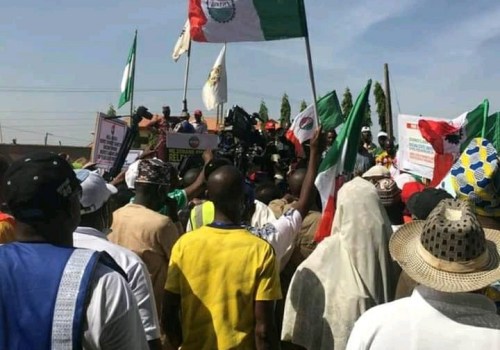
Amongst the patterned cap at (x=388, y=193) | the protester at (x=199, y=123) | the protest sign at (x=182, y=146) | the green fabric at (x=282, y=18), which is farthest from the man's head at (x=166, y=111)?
the patterned cap at (x=388, y=193)

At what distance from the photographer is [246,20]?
612cm

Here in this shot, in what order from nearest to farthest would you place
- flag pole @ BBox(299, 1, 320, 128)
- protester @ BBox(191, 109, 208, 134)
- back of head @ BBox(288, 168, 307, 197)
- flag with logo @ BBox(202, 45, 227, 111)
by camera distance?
back of head @ BBox(288, 168, 307, 197), flag pole @ BBox(299, 1, 320, 128), protester @ BBox(191, 109, 208, 134), flag with logo @ BBox(202, 45, 227, 111)

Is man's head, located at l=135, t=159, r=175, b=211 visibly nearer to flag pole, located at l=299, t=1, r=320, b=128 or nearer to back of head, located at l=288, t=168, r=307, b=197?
back of head, located at l=288, t=168, r=307, b=197

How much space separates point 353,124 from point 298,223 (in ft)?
4.31

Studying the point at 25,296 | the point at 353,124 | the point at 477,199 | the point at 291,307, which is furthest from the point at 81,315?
the point at 353,124

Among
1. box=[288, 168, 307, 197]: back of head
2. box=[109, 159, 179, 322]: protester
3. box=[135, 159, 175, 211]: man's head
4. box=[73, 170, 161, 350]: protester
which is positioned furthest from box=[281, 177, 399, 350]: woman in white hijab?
box=[288, 168, 307, 197]: back of head

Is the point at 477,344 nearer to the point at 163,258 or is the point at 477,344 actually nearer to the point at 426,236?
the point at 426,236

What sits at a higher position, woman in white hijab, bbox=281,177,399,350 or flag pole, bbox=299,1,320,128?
flag pole, bbox=299,1,320,128

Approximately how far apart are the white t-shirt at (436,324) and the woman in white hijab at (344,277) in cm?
119

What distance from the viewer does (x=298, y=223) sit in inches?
142

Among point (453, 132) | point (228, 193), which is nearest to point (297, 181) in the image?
point (228, 193)

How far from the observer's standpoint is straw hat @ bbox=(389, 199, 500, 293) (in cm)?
183

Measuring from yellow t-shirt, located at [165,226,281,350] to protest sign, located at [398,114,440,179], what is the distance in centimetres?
429

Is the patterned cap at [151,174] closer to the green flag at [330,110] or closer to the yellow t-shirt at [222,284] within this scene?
the yellow t-shirt at [222,284]
